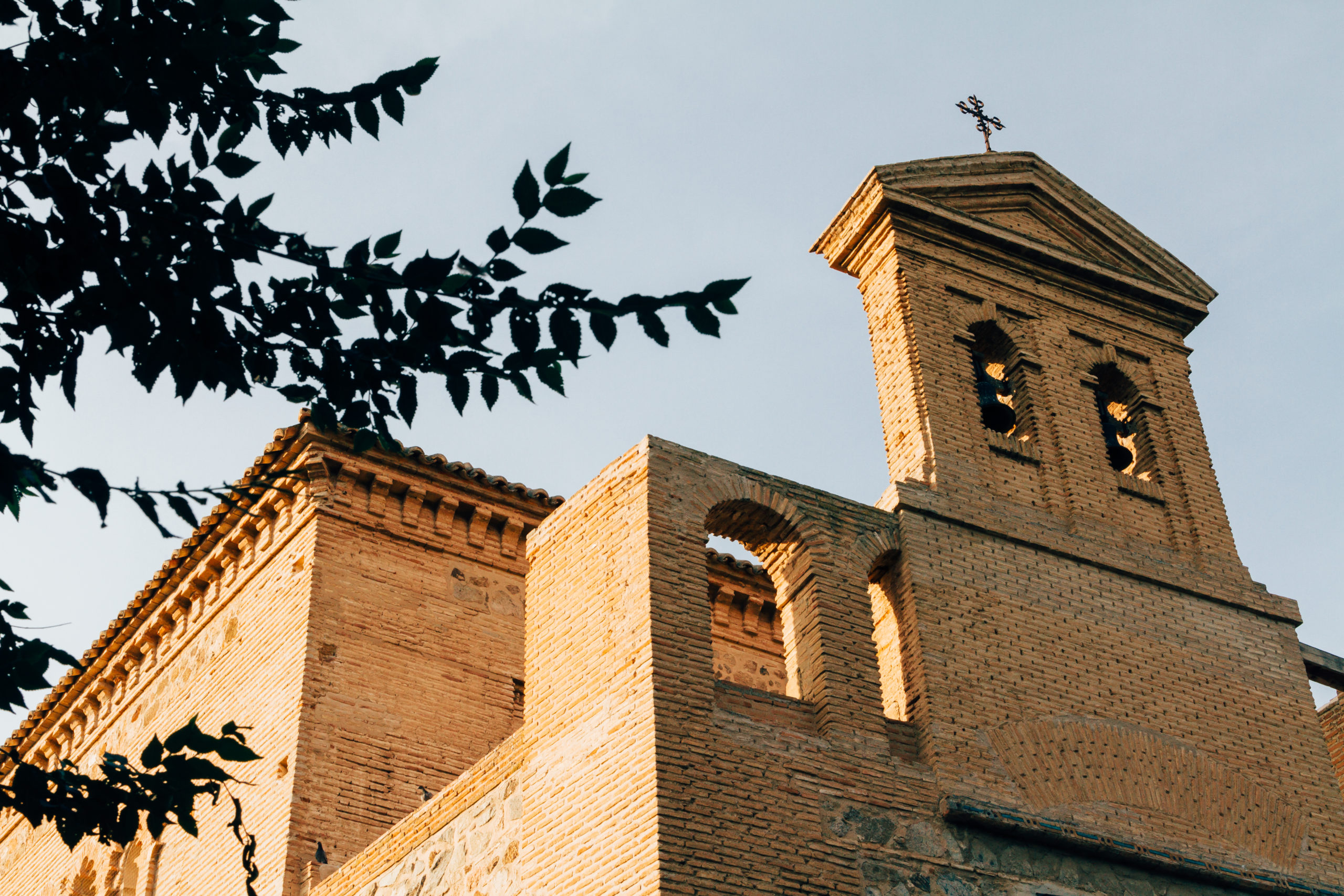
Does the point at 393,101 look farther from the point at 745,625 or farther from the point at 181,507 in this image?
the point at 745,625

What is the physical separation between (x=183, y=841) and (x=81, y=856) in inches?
102

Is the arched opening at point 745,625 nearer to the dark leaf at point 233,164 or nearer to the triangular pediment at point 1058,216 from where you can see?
the triangular pediment at point 1058,216

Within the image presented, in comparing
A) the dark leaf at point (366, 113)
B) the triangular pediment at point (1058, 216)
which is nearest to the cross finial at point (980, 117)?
the triangular pediment at point (1058, 216)

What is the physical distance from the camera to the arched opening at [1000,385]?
36.4 feet

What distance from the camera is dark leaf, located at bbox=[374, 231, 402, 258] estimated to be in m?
4.61

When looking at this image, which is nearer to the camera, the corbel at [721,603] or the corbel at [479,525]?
the corbel at [479,525]

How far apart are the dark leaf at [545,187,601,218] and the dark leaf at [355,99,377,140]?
2.93 ft

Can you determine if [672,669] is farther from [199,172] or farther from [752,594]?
[752,594]

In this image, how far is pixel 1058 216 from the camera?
40.7 ft

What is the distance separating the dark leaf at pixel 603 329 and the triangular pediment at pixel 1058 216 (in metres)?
8.12

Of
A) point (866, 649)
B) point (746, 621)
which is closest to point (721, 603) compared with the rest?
point (746, 621)

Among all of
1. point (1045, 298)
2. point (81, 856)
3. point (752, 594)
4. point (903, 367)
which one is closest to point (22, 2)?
point (903, 367)

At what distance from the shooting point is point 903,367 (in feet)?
35.4

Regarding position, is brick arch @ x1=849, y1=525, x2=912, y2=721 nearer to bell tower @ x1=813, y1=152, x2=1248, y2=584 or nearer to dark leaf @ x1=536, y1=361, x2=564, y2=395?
bell tower @ x1=813, y1=152, x2=1248, y2=584
